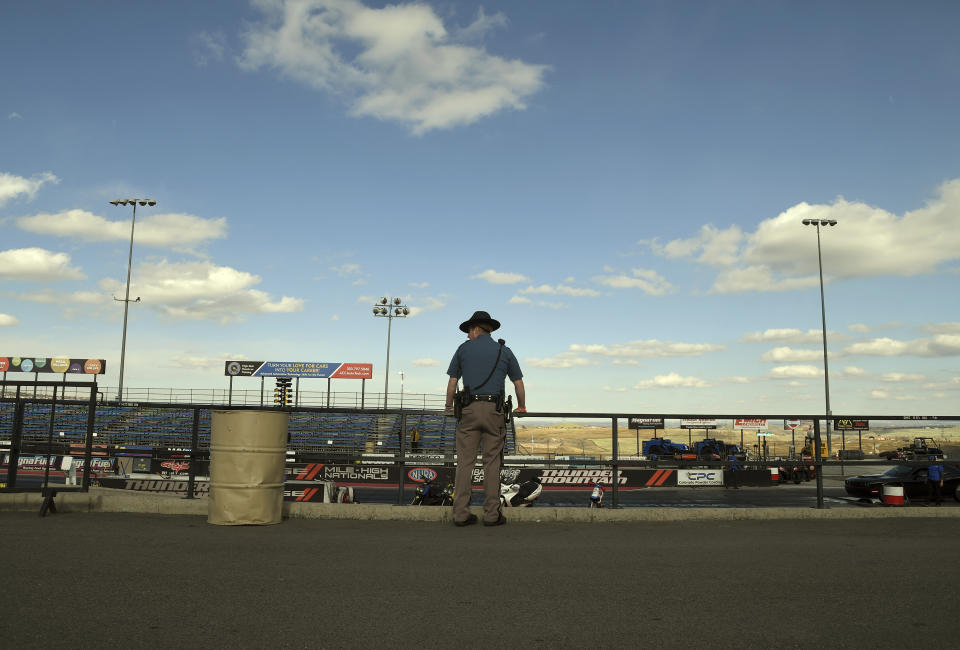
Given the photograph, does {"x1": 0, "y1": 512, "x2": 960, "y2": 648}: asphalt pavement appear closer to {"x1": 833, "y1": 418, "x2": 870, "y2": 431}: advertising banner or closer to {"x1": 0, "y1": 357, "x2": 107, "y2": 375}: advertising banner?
{"x1": 833, "y1": 418, "x2": 870, "y2": 431}: advertising banner

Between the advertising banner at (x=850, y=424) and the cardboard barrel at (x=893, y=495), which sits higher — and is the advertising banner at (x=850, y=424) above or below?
above

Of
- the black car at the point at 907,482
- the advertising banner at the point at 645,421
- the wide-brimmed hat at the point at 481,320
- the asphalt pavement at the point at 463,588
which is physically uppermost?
the wide-brimmed hat at the point at 481,320

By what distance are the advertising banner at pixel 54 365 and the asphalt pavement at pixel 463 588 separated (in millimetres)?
63880

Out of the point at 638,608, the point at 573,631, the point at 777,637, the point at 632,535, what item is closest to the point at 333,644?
the point at 573,631

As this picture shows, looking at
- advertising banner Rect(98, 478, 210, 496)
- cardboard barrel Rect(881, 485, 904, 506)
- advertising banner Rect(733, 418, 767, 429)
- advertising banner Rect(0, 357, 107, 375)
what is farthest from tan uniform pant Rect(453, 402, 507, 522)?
advertising banner Rect(0, 357, 107, 375)

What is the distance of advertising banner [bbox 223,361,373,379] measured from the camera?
60.9 metres

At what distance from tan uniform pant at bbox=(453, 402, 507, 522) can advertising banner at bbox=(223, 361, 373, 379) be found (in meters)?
55.1

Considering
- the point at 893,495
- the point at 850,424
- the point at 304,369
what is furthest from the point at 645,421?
the point at 304,369

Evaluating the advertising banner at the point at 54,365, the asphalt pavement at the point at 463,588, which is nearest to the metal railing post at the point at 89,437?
the asphalt pavement at the point at 463,588

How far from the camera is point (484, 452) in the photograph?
6.93m

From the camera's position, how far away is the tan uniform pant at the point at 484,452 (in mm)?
6820

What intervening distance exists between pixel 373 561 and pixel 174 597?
4.66 feet

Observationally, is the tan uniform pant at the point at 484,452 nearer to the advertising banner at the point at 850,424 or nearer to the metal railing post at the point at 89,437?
the metal railing post at the point at 89,437

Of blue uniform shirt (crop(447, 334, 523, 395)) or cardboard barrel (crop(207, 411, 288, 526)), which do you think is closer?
cardboard barrel (crop(207, 411, 288, 526))
